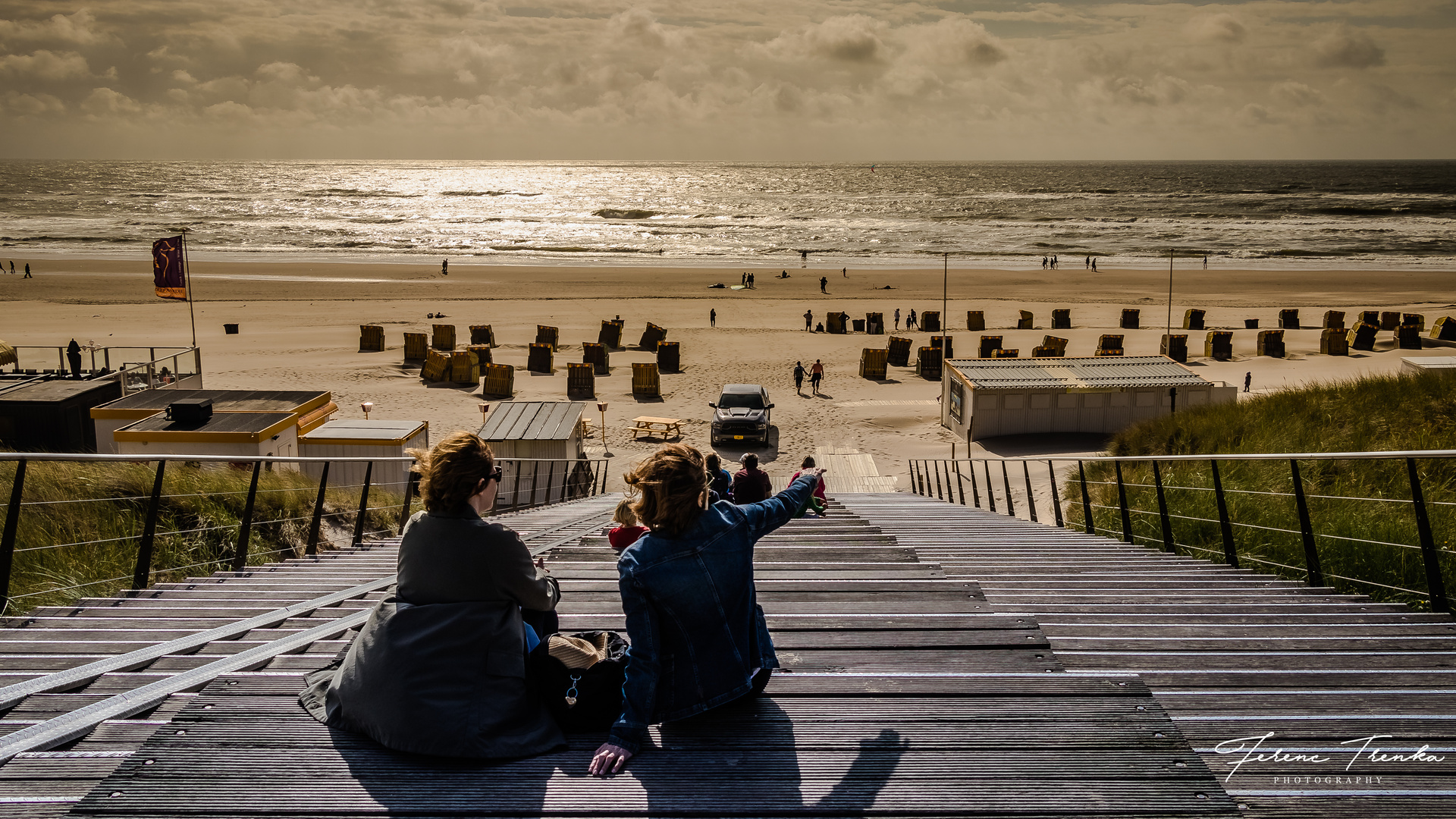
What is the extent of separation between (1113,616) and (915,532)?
4067 millimetres

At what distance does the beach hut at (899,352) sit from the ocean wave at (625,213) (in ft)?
265

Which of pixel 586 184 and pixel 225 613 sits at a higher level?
pixel 586 184

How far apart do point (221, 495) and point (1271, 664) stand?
968 cm

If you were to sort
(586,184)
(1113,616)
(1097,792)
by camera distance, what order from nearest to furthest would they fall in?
1. (1097,792)
2. (1113,616)
3. (586,184)

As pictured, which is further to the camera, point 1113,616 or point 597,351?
point 597,351

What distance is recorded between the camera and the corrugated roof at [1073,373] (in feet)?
75.6

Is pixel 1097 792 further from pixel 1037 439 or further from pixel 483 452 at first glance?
pixel 1037 439

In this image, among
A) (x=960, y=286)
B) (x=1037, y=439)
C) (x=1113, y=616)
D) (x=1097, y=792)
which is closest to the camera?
(x=1097, y=792)

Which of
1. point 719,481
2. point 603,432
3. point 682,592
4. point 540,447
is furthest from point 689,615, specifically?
point 603,432

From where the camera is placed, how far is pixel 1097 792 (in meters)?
2.39

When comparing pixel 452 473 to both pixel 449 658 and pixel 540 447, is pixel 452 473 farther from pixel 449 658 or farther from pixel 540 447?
pixel 540 447

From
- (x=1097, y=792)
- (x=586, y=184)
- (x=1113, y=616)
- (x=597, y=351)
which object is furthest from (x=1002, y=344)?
(x=586, y=184)

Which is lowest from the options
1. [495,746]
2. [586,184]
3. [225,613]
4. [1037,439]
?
[1037,439]

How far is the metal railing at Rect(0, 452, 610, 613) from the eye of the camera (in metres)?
5.19
